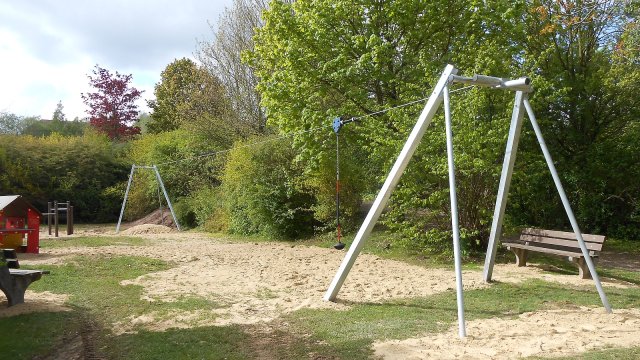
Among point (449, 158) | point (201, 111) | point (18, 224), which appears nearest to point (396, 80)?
point (449, 158)

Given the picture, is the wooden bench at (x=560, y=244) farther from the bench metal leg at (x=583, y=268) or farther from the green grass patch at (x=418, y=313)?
the green grass patch at (x=418, y=313)

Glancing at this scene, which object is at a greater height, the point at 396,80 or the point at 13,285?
the point at 396,80

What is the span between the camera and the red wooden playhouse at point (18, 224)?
12.6 m

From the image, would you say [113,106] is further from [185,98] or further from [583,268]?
[583,268]

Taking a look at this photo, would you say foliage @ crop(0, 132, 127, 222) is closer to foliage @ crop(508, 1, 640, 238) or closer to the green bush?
the green bush

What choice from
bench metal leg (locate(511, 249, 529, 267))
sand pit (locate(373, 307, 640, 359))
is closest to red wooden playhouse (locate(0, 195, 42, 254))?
sand pit (locate(373, 307, 640, 359))

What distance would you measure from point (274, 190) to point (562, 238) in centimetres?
952

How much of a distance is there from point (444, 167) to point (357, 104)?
4.34 meters

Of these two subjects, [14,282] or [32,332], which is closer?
[32,332]

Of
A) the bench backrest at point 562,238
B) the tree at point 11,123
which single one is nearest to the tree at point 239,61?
the bench backrest at point 562,238

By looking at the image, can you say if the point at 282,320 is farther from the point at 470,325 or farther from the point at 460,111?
the point at 460,111

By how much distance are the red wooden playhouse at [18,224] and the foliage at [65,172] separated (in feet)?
47.5

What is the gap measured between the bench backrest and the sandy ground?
0.60 metres

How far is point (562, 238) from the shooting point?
9.90m
